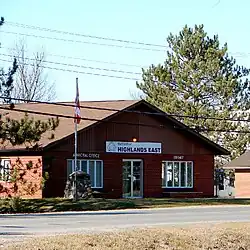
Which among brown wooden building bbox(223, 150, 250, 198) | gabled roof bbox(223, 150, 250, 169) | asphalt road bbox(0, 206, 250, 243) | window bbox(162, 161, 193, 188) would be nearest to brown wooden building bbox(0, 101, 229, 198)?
window bbox(162, 161, 193, 188)

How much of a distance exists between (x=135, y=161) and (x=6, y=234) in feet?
90.1

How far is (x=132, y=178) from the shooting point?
152 ft

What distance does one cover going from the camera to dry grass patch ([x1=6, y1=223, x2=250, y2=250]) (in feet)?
53.5

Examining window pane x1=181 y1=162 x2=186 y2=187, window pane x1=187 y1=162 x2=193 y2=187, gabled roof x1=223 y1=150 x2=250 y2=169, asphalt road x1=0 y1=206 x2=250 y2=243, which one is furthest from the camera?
gabled roof x1=223 y1=150 x2=250 y2=169

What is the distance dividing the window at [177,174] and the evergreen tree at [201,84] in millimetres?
18170

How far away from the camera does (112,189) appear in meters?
45.0

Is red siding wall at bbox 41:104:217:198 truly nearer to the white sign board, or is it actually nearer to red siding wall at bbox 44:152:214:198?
red siding wall at bbox 44:152:214:198

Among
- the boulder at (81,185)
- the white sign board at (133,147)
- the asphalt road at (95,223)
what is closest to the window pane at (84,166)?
the white sign board at (133,147)

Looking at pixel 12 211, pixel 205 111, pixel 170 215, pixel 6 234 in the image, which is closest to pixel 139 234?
pixel 6 234

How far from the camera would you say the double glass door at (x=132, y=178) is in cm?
4612

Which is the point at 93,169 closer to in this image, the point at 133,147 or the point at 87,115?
the point at 133,147

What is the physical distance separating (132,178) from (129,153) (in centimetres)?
166

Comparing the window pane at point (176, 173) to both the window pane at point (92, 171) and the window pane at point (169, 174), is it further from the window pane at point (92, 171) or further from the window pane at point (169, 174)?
the window pane at point (92, 171)

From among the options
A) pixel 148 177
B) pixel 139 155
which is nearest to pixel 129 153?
pixel 139 155
